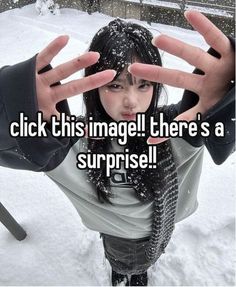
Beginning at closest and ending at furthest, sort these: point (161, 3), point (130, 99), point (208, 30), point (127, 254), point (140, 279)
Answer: point (208, 30) < point (130, 99) < point (127, 254) < point (140, 279) < point (161, 3)

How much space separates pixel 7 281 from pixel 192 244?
0.75 m

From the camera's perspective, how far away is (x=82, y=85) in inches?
21.7

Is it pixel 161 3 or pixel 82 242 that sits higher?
pixel 161 3

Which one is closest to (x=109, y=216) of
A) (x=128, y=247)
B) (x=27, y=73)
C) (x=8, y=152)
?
(x=128, y=247)

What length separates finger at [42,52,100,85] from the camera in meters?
0.53

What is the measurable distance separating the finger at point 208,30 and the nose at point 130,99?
0.67ft

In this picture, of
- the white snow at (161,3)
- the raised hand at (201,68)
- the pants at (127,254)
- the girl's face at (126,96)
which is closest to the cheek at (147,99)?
the girl's face at (126,96)

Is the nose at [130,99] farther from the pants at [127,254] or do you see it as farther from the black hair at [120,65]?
the pants at [127,254]

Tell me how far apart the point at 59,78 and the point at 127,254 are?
2.33 ft

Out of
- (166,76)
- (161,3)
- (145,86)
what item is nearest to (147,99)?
(145,86)

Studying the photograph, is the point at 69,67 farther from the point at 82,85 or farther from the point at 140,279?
the point at 140,279

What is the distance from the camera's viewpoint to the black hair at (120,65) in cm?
71

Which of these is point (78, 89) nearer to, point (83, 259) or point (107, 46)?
point (107, 46)

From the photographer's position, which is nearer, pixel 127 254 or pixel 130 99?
pixel 130 99
